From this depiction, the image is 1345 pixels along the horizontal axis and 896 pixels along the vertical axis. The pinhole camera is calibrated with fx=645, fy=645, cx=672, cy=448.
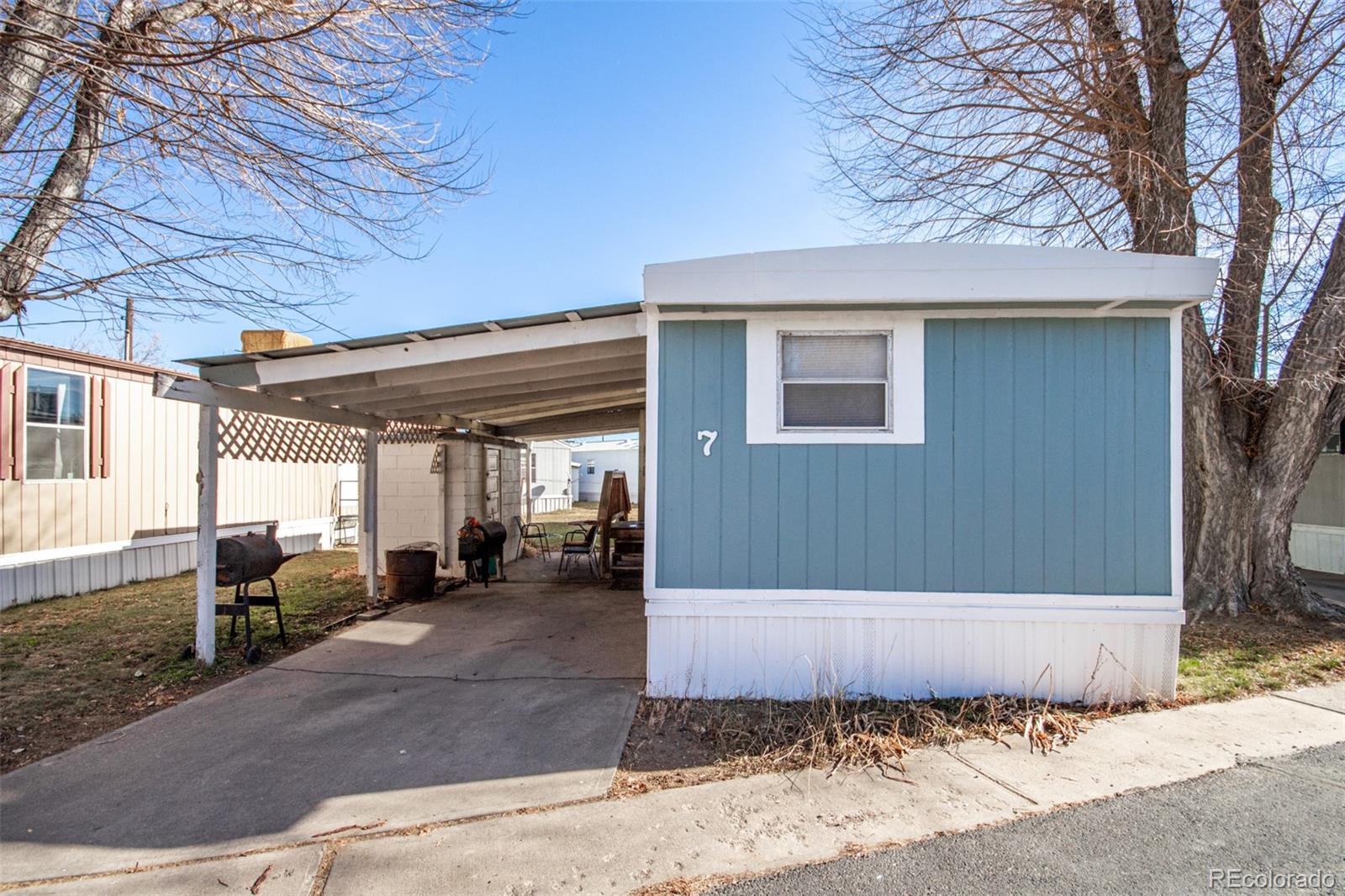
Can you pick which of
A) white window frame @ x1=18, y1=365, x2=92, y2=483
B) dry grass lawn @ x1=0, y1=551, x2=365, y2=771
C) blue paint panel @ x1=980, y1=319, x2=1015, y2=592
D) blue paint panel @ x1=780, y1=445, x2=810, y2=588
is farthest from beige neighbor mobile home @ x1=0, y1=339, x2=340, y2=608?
blue paint panel @ x1=980, y1=319, x2=1015, y2=592

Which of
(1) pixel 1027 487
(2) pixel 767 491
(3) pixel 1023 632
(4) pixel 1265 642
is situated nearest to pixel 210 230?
(2) pixel 767 491

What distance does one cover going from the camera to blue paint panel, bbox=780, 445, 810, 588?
154 inches

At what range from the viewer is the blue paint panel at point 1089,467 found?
387 cm

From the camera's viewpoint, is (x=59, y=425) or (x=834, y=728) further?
(x=59, y=425)

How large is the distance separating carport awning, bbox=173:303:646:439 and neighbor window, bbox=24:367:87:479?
4.09 m

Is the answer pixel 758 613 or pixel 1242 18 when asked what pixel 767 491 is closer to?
pixel 758 613

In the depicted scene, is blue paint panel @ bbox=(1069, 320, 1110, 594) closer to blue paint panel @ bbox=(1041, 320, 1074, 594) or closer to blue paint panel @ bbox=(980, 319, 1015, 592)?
blue paint panel @ bbox=(1041, 320, 1074, 594)

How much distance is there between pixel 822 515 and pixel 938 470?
751 mm

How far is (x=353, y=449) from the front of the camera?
6.68 meters

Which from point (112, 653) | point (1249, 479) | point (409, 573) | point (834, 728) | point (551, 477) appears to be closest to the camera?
point (834, 728)

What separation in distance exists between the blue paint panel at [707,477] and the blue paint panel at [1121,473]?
7.65ft

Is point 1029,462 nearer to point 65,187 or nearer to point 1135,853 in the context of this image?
point 1135,853

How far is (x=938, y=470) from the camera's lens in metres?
3.90

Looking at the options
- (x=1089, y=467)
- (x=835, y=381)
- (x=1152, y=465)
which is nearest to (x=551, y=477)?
(x=835, y=381)
